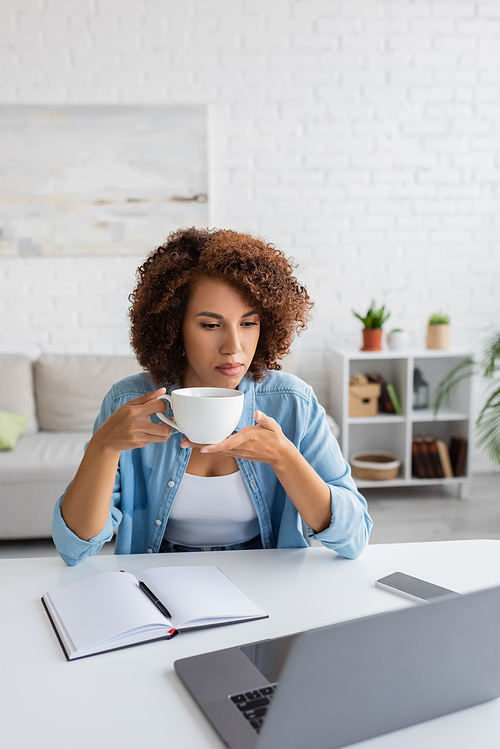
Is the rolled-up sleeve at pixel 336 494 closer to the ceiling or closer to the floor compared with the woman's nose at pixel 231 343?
closer to the floor

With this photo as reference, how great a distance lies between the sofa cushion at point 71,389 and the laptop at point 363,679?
246cm

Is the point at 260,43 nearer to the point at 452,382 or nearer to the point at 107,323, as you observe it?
the point at 107,323

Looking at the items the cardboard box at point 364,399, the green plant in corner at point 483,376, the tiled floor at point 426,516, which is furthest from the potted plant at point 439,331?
the tiled floor at point 426,516

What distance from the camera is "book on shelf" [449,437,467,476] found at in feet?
10.5

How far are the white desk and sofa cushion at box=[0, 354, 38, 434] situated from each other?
2101mm

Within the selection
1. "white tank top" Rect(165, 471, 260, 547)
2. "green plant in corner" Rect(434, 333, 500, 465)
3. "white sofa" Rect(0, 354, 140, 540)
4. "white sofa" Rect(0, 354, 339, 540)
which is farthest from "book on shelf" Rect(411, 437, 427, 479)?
"white tank top" Rect(165, 471, 260, 547)

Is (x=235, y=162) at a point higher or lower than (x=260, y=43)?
lower

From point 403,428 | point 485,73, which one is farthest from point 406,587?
point 485,73

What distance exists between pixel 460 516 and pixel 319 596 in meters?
2.29

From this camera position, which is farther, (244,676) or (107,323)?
(107,323)

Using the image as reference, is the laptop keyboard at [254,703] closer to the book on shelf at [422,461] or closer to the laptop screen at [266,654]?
the laptop screen at [266,654]

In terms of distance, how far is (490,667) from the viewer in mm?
577

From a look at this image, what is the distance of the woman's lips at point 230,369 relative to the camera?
1015 mm

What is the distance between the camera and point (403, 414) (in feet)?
10.5
